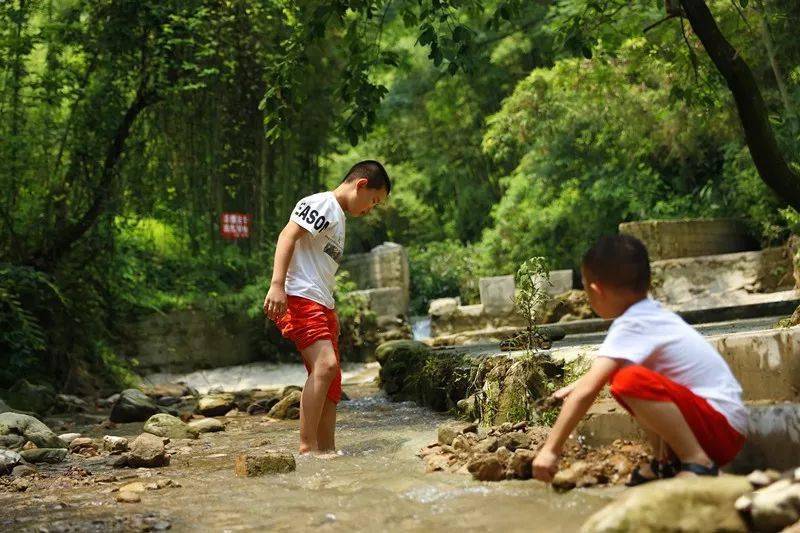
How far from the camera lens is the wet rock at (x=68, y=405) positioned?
7.98m

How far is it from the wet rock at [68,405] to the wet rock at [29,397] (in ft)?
0.19

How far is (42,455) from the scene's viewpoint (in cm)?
488

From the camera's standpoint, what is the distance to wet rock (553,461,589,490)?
9.72ft

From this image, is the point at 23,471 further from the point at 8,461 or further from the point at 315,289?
the point at 315,289

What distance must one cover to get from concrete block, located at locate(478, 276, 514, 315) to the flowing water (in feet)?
28.8

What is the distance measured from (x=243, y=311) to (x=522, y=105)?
8483mm

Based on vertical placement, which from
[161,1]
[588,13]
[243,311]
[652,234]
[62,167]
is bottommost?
[243,311]

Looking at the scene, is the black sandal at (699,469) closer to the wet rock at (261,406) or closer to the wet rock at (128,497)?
the wet rock at (128,497)

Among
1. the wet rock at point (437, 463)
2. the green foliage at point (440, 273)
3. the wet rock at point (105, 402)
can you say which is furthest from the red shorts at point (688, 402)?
the green foliage at point (440, 273)

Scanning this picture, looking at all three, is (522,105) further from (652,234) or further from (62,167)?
(62,167)

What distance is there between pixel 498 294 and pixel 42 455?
9.49m

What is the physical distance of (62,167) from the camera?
9.52 metres

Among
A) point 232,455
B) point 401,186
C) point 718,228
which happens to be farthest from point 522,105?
point 232,455

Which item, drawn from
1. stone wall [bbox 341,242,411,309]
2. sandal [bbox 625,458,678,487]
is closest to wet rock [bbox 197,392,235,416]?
sandal [bbox 625,458,678,487]
